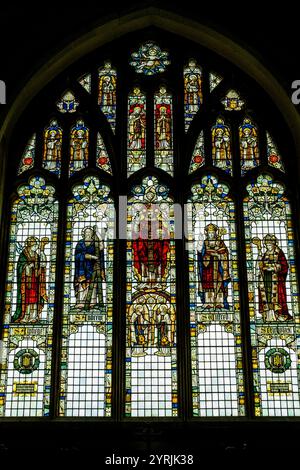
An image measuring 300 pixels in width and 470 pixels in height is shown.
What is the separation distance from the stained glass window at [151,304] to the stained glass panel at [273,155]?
180 cm

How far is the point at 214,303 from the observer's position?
1206cm

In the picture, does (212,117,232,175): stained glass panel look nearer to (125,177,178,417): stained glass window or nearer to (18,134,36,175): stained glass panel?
(125,177,178,417): stained glass window

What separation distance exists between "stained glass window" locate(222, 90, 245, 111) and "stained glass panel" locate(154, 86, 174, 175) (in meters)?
0.94

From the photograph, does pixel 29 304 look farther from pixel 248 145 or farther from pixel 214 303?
pixel 248 145

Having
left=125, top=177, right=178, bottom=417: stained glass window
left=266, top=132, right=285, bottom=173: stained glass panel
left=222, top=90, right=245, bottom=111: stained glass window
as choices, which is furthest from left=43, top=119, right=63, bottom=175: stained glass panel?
left=266, top=132, right=285, bottom=173: stained glass panel

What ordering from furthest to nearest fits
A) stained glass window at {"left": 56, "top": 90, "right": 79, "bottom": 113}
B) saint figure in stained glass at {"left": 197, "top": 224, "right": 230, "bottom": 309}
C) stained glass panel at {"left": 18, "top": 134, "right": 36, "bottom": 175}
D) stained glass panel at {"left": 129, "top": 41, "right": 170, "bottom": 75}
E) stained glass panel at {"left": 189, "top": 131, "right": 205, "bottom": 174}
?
stained glass panel at {"left": 129, "top": 41, "right": 170, "bottom": 75} < stained glass window at {"left": 56, "top": 90, "right": 79, "bottom": 113} < stained glass panel at {"left": 18, "top": 134, "right": 36, "bottom": 175} < stained glass panel at {"left": 189, "top": 131, "right": 205, "bottom": 174} < saint figure in stained glass at {"left": 197, "top": 224, "right": 230, "bottom": 309}

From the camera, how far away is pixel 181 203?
1272 cm

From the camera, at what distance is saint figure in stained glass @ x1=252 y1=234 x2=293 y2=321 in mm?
11994

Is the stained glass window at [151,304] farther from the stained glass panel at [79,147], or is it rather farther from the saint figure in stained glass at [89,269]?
the stained glass panel at [79,147]

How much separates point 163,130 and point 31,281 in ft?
11.0

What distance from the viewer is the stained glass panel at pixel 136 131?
43.1 feet

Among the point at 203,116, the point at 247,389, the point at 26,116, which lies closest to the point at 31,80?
the point at 26,116
